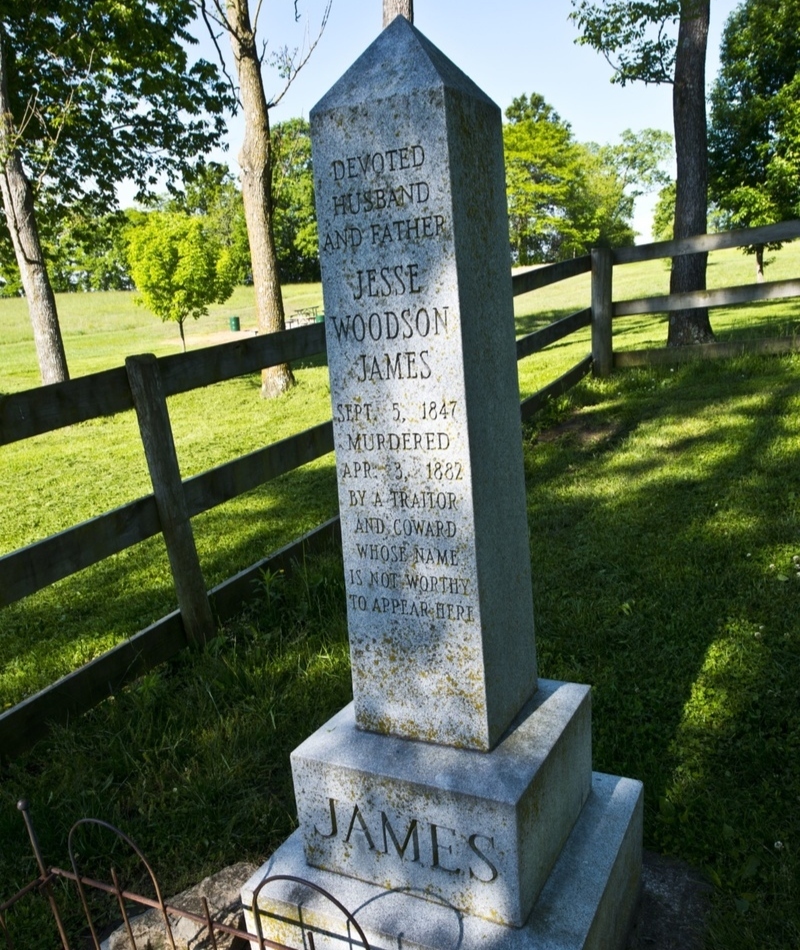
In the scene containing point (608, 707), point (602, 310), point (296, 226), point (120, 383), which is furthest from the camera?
point (296, 226)

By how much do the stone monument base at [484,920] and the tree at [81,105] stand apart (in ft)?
35.8

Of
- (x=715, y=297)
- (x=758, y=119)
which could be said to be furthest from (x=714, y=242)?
(x=758, y=119)

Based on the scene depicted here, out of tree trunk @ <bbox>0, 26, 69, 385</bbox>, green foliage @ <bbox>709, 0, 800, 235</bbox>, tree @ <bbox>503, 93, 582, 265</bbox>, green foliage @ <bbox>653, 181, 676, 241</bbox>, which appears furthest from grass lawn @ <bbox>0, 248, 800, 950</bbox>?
tree @ <bbox>503, 93, 582, 265</bbox>

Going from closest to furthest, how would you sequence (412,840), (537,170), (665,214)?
1. (412,840)
2. (665,214)
3. (537,170)

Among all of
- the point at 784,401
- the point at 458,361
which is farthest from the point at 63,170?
the point at 458,361

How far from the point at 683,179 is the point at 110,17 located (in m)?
9.48

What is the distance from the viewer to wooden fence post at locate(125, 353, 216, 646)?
11.7 ft

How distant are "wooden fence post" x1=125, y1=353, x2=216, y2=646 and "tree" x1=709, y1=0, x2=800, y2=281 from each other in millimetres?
12911

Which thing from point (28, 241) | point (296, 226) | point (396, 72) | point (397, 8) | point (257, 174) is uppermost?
point (296, 226)

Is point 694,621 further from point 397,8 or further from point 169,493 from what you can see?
point 397,8

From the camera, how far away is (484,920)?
6.90 ft

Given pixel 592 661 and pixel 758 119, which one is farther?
pixel 758 119

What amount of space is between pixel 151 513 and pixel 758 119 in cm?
1378

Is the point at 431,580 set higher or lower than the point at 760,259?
lower
